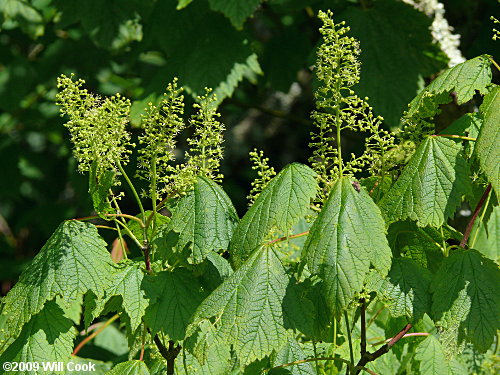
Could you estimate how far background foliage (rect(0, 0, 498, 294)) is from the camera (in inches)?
131

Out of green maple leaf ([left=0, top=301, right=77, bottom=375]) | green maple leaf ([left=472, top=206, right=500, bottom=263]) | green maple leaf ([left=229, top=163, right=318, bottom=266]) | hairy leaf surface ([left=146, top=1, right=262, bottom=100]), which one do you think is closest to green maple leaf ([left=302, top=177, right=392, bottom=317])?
green maple leaf ([left=229, top=163, right=318, bottom=266])

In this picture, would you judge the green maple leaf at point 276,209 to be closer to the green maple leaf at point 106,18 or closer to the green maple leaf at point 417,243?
the green maple leaf at point 417,243

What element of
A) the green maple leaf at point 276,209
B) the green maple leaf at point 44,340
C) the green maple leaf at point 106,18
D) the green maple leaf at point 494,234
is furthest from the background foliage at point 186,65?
the green maple leaf at point 44,340

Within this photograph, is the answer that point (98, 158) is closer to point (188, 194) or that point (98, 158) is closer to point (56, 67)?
point (188, 194)

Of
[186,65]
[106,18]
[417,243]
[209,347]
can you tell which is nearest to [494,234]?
[417,243]

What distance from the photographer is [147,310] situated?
1650mm

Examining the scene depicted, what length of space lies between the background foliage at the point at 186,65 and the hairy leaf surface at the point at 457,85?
133 centimetres

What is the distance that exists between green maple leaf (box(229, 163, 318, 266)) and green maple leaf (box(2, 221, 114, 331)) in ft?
0.98

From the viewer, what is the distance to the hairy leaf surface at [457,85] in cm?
171

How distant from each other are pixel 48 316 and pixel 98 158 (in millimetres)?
398

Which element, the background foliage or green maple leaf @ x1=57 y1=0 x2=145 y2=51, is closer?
the background foliage

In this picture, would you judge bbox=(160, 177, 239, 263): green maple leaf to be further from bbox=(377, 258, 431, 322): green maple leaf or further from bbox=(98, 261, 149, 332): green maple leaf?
bbox=(377, 258, 431, 322): green maple leaf

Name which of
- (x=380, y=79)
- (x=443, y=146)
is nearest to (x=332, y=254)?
(x=443, y=146)

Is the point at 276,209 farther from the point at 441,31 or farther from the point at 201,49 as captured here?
the point at 441,31
